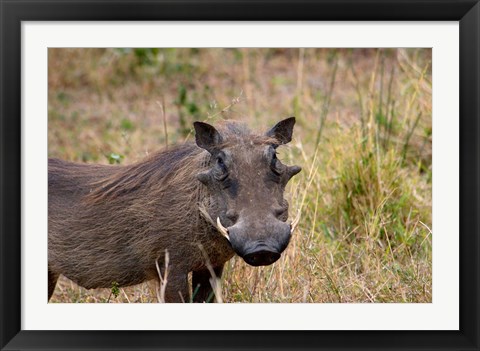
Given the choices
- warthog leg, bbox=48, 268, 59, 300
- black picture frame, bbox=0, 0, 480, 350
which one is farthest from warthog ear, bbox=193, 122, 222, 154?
warthog leg, bbox=48, 268, 59, 300

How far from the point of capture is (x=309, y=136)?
7500 mm

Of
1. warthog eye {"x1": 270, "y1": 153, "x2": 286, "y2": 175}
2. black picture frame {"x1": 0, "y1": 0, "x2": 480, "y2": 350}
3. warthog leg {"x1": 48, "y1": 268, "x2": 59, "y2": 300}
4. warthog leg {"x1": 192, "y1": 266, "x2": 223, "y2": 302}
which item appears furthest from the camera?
warthog leg {"x1": 48, "y1": 268, "x2": 59, "y2": 300}

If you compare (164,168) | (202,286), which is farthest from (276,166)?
(202,286)

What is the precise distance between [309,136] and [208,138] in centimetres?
301

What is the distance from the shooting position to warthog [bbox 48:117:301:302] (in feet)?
14.0

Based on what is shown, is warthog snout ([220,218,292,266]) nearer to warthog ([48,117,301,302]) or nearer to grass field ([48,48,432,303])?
warthog ([48,117,301,302])

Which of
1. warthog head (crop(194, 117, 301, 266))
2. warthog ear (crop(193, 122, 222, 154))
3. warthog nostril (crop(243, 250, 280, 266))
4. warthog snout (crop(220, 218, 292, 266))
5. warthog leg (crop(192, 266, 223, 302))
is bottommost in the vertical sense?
warthog leg (crop(192, 266, 223, 302))

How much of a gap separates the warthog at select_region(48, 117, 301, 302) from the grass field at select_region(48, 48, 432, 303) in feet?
0.78

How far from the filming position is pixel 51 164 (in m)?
5.26

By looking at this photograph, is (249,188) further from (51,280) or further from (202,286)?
(51,280)

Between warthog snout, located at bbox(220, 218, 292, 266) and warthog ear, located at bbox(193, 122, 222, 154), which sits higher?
warthog ear, located at bbox(193, 122, 222, 154)

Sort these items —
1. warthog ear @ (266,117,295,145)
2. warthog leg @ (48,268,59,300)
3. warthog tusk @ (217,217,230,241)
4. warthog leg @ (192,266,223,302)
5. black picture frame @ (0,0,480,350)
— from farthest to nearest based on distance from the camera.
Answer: warthog leg @ (48,268,59,300)
warthog leg @ (192,266,223,302)
warthog ear @ (266,117,295,145)
warthog tusk @ (217,217,230,241)
black picture frame @ (0,0,480,350)

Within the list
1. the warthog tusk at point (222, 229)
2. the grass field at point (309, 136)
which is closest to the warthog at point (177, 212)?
the warthog tusk at point (222, 229)

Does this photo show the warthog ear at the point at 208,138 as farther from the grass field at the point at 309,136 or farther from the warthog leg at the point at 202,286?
the warthog leg at the point at 202,286
